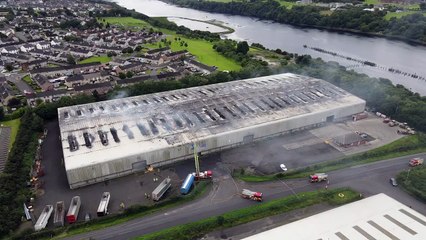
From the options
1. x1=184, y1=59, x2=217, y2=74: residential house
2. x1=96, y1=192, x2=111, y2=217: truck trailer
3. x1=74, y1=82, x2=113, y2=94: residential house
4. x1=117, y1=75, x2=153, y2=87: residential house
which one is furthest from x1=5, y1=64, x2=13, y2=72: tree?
x1=96, y1=192, x2=111, y2=217: truck trailer

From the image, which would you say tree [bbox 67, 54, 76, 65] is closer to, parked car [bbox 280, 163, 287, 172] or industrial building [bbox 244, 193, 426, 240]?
parked car [bbox 280, 163, 287, 172]

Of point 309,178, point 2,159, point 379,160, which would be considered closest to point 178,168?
point 309,178

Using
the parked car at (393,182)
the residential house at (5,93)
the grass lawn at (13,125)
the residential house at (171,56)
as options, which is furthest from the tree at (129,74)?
the parked car at (393,182)

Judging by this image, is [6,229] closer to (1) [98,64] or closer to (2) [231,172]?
(2) [231,172]

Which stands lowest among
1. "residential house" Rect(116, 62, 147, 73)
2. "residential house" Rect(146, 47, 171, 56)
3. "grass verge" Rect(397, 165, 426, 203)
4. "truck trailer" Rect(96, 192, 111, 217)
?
"truck trailer" Rect(96, 192, 111, 217)

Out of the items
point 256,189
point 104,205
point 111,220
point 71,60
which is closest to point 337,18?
point 71,60

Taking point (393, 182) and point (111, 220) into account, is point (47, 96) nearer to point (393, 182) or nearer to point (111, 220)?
point (111, 220)

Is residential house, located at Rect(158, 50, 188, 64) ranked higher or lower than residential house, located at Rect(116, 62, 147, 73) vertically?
higher
